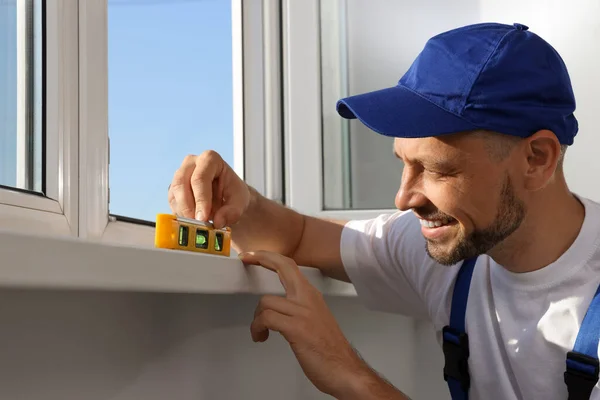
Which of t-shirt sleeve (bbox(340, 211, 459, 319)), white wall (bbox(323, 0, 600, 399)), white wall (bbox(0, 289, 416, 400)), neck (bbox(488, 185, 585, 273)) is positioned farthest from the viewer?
white wall (bbox(323, 0, 600, 399))

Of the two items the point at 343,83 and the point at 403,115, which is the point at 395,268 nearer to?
the point at 403,115

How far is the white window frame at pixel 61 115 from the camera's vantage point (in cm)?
94

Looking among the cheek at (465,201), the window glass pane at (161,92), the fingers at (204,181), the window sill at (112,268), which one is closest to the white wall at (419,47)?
the window glass pane at (161,92)

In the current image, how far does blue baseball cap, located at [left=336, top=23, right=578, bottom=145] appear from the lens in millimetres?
984

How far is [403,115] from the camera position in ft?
3.26

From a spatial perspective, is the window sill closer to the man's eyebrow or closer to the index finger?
the index finger

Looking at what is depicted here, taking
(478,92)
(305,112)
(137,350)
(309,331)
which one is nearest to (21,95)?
(137,350)

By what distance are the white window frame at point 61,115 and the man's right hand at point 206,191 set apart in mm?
151

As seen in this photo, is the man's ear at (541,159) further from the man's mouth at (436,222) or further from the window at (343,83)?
the window at (343,83)

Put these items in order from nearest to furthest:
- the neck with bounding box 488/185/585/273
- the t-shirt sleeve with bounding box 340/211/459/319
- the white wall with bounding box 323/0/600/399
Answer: the neck with bounding box 488/185/585/273
the t-shirt sleeve with bounding box 340/211/459/319
the white wall with bounding box 323/0/600/399

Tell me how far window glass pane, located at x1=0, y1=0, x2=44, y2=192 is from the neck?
2.11 ft

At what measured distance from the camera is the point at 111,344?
0.88 metres

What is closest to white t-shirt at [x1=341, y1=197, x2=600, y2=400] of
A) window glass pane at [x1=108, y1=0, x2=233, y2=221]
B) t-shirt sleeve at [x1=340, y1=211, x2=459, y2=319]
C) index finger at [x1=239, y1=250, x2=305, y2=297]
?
t-shirt sleeve at [x1=340, y1=211, x2=459, y2=319]

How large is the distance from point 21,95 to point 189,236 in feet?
0.96
